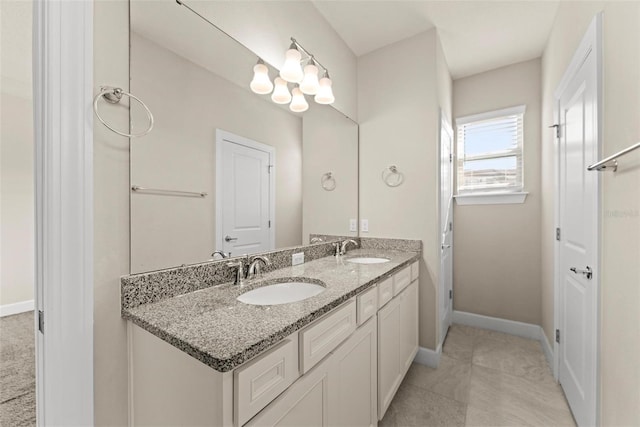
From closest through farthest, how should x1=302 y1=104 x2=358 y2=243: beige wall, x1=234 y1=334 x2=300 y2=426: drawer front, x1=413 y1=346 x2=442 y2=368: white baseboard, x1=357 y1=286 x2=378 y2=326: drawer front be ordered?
x1=234 y1=334 x2=300 y2=426: drawer front
x1=357 y1=286 x2=378 y2=326: drawer front
x1=302 y1=104 x2=358 y2=243: beige wall
x1=413 y1=346 x2=442 y2=368: white baseboard

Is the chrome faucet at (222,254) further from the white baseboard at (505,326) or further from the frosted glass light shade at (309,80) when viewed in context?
the white baseboard at (505,326)

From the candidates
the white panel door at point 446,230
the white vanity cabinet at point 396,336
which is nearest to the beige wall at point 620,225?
the white vanity cabinet at point 396,336

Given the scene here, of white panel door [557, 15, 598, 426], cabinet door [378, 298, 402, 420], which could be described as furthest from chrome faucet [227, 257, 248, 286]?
white panel door [557, 15, 598, 426]

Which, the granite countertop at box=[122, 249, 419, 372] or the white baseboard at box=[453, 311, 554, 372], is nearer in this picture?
the granite countertop at box=[122, 249, 419, 372]

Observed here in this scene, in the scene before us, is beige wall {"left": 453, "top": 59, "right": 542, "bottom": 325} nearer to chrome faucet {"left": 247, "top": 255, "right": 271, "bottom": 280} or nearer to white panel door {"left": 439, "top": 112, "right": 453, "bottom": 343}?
white panel door {"left": 439, "top": 112, "right": 453, "bottom": 343}

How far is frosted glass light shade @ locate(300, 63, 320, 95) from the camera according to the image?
70.1 inches

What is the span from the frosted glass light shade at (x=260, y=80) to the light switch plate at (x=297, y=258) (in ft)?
3.33

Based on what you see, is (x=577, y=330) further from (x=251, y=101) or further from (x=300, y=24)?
(x=300, y=24)

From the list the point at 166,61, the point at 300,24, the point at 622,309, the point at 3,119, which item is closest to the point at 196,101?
the point at 166,61

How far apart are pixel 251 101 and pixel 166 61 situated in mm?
456

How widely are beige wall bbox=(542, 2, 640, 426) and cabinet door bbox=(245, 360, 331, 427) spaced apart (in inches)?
44.2

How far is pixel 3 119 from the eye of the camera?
276 centimetres

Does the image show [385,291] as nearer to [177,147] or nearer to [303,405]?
[303,405]

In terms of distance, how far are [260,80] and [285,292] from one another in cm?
119
